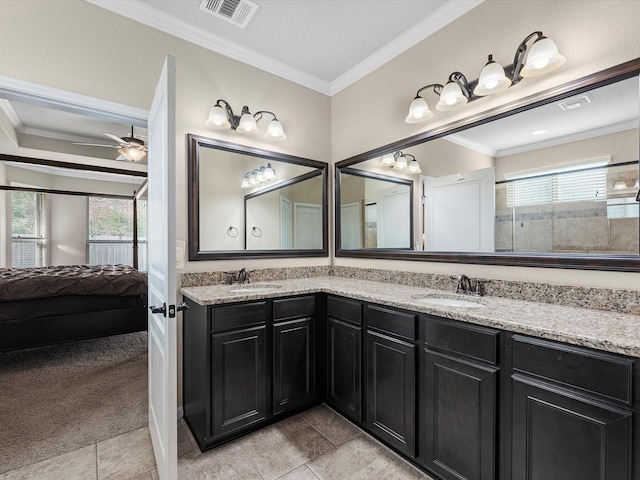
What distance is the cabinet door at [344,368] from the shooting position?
2025 millimetres

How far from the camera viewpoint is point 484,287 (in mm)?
1953

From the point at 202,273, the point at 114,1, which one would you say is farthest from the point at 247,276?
the point at 114,1

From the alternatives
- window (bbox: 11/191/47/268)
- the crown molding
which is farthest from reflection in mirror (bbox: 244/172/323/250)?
window (bbox: 11/191/47/268)

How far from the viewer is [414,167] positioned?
7.86 feet

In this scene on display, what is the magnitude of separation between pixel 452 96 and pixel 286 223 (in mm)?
1632

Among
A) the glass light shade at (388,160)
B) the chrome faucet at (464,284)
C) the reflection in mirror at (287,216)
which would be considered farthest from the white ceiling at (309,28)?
the chrome faucet at (464,284)

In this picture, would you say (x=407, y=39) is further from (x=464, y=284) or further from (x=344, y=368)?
(x=344, y=368)

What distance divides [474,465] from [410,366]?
0.48 metres

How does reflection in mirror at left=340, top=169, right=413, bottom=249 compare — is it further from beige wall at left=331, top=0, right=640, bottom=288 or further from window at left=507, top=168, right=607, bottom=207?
window at left=507, top=168, right=607, bottom=207

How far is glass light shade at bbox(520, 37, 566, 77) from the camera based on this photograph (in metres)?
1.56

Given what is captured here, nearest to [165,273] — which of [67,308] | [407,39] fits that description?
[407,39]

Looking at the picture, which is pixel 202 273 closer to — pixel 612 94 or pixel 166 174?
pixel 166 174

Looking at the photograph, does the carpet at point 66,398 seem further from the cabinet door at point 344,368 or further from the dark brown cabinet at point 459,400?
the dark brown cabinet at point 459,400

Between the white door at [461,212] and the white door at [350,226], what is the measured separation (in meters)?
0.70
